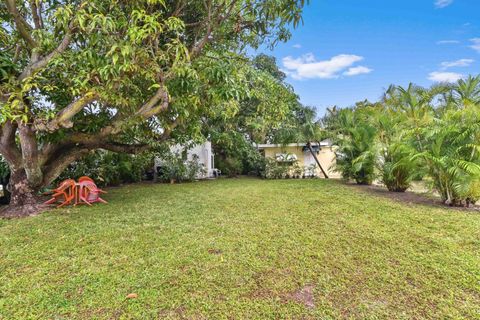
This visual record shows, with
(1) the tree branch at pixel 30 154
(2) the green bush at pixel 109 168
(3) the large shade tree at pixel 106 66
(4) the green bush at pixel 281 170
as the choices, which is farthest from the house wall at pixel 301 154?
(1) the tree branch at pixel 30 154

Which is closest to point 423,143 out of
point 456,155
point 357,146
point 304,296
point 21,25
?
point 456,155

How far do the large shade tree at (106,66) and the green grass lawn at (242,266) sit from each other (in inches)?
72.0

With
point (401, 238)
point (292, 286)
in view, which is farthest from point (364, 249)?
point (292, 286)

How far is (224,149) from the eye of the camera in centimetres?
1506

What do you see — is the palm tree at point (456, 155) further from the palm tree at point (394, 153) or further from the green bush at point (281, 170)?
the green bush at point (281, 170)

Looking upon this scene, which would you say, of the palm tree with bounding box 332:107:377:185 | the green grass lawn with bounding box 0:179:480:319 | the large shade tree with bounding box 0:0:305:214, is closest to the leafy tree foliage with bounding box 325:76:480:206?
the palm tree with bounding box 332:107:377:185

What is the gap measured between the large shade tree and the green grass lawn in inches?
72.0

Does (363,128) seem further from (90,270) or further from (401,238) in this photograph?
(90,270)

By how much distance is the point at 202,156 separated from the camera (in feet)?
47.1

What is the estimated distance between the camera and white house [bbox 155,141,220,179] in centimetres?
1316

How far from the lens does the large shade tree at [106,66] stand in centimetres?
409

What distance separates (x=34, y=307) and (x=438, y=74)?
1854 centimetres

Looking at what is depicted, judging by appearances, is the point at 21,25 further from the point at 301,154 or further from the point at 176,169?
the point at 301,154

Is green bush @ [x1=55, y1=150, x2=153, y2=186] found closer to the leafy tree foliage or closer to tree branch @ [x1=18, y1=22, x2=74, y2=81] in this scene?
tree branch @ [x1=18, y1=22, x2=74, y2=81]
